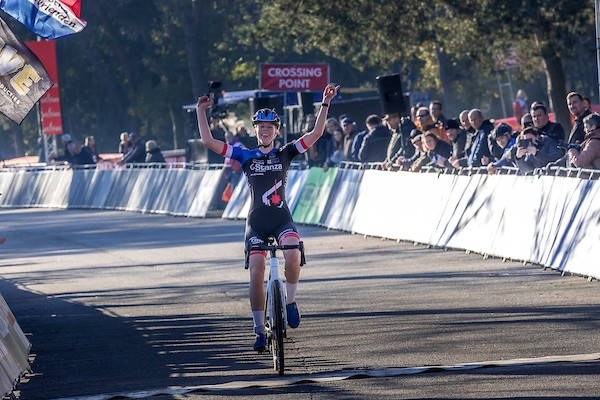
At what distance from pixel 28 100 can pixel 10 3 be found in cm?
94

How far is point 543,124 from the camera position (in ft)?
60.8

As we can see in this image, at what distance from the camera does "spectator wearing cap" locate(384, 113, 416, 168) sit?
936 inches

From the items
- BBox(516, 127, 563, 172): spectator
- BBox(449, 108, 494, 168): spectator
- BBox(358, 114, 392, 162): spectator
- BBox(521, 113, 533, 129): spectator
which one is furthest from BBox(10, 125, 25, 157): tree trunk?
BBox(516, 127, 563, 172): spectator

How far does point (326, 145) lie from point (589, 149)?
11672 millimetres

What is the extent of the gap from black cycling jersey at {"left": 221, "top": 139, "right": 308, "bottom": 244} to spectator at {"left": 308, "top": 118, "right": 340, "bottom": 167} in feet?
52.2

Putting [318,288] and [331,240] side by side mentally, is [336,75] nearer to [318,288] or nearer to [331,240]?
[331,240]

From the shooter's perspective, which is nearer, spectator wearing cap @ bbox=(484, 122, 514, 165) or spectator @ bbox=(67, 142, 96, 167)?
spectator wearing cap @ bbox=(484, 122, 514, 165)

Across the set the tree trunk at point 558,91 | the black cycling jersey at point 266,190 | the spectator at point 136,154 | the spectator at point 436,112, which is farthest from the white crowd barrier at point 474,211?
the spectator at point 136,154

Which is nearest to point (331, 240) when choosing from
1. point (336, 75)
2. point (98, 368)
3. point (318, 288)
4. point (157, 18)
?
point (318, 288)

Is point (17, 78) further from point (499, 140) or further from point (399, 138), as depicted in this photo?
point (399, 138)

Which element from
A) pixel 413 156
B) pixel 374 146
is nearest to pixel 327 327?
pixel 413 156

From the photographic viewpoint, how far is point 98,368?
1127 cm

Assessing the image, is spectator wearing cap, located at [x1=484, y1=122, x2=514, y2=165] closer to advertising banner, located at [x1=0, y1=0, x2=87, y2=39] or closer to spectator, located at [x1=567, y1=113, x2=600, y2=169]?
spectator, located at [x1=567, y1=113, x2=600, y2=169]

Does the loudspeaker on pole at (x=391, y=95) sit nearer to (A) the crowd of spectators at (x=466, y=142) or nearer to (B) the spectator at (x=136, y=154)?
(A) the crowd of spectators at (x=466, y=142)
